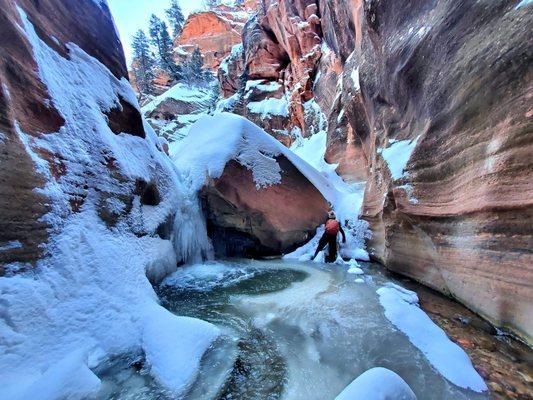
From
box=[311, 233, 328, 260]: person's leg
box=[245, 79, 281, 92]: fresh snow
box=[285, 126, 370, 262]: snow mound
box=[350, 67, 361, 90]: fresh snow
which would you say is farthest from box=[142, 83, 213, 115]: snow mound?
box=[311, 233, 328, 260]: person's leg

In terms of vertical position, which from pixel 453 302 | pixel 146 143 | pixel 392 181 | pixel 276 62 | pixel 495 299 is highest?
pixel 276 62

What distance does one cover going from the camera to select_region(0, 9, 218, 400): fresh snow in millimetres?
2289

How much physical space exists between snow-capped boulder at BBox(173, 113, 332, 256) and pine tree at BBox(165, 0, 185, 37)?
48.6m

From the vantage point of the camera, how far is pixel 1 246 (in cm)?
249

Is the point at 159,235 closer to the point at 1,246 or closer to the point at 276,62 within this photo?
the point at 1,246

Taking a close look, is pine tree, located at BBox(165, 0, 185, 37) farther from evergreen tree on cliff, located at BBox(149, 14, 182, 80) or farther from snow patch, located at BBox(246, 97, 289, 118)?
snow patch, located at BBox(246, 97, 289, 118)

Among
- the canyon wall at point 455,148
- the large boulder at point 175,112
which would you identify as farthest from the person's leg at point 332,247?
the large boulder at point 175,112

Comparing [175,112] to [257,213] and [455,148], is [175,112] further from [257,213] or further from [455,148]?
[455,148]

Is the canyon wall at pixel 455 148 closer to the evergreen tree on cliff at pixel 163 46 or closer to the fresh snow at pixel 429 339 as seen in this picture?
the fresh snow at pixel 429 339

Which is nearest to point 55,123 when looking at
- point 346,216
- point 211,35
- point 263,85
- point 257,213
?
point 257,213

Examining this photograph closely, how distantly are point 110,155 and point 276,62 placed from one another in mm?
19823

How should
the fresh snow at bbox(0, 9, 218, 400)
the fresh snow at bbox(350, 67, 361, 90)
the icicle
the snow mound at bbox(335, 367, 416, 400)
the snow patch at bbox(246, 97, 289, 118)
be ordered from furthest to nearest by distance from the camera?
the snow patch at bbox(246, 97, 289, 118), the fresh snow at bbox(350, 67, 361, 90), the icicle, the fresh snow at bbox(0, 9, 218, 400), the snow mound at bbox(335, 367, 416, 400)

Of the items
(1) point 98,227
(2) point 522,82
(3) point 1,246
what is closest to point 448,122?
(2) point 522,82

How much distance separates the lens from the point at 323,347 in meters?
3.05
